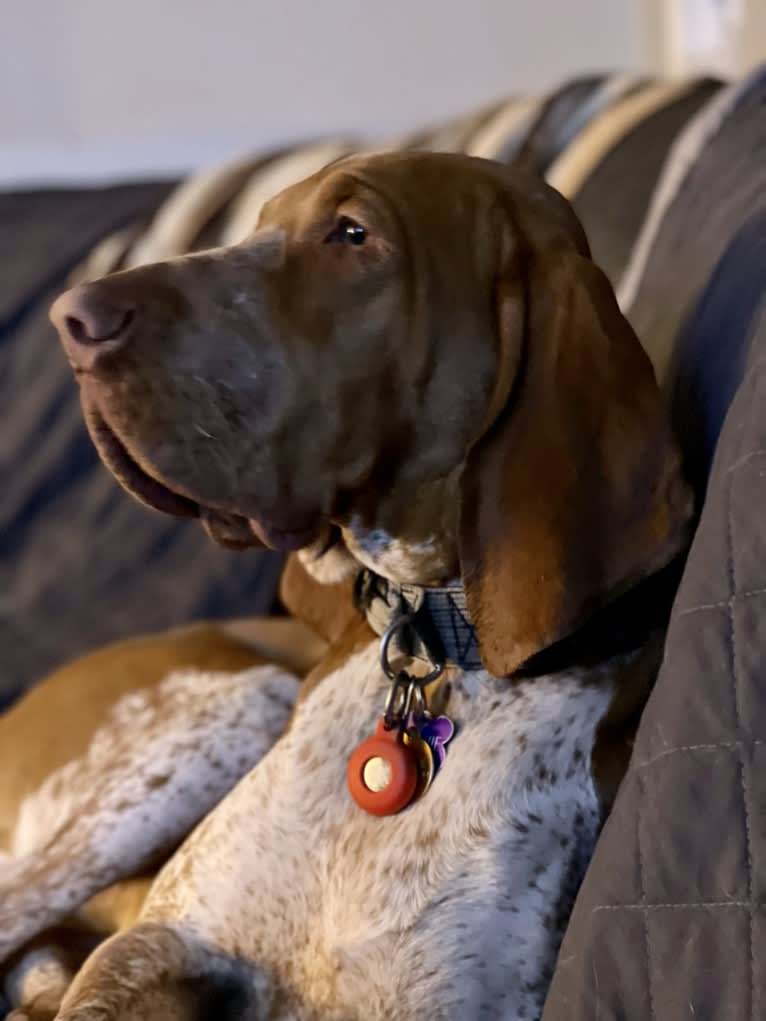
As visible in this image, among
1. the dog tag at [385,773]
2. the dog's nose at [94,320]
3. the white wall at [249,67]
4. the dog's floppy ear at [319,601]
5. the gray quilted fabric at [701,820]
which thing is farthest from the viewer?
the white wall at [249,67]

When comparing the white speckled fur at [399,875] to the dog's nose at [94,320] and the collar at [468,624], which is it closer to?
the collar at [468,624]

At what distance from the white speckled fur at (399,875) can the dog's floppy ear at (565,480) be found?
102 mm

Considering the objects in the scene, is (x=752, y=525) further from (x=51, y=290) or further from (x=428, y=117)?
(x=428, y=117)

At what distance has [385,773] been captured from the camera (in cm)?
122

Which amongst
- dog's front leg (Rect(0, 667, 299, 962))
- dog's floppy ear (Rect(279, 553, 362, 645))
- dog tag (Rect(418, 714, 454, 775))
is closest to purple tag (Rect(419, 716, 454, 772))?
dog tag (Rect(418, 714, 454, 775))

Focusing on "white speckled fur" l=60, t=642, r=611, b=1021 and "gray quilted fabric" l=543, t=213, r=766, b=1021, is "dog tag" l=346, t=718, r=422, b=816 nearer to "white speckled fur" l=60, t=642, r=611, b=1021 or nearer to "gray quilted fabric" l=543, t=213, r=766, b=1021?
"white speckled fur" l=60, t=642, r=611, b=1021

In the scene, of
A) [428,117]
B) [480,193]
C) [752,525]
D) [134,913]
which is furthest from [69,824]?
[428,117]

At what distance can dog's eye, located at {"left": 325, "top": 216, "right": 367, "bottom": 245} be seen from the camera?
1.23 m

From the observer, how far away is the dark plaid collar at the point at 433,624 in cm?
125

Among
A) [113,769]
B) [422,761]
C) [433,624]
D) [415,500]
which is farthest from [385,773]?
[113,769]

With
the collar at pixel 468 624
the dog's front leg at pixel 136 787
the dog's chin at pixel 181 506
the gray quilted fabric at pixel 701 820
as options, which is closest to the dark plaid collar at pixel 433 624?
the collar at pixel 468 624

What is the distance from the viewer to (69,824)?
1626 mm

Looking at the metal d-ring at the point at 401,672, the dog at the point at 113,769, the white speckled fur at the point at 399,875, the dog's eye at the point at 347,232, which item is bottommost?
the dog at the point at 113,769

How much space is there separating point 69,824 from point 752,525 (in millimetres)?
1054
